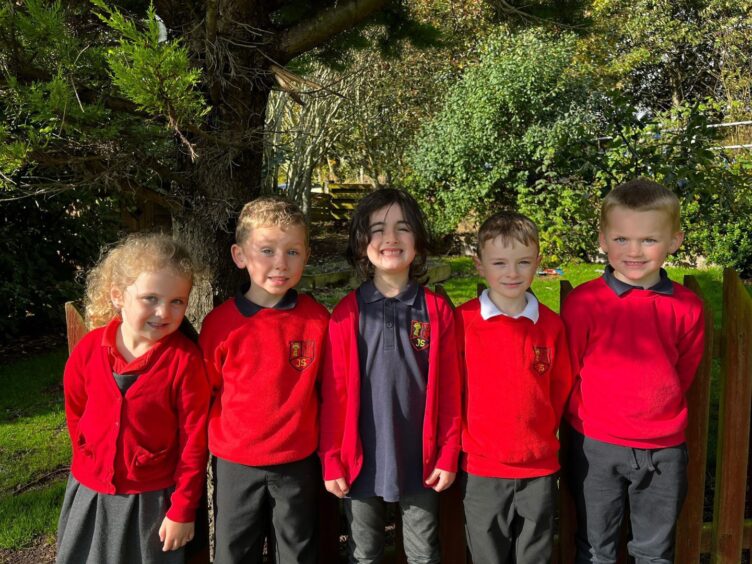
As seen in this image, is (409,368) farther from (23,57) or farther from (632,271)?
(23,57)

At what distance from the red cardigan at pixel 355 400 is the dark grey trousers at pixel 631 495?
53 cm

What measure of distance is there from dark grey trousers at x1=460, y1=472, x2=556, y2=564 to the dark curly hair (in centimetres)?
81

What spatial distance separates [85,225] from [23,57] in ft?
16.5

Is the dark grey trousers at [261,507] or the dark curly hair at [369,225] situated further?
the dark curly hair at [369,225]

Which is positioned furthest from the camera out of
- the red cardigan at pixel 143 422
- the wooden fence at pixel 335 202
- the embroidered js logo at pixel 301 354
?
the wooden fence at pixel 335 202

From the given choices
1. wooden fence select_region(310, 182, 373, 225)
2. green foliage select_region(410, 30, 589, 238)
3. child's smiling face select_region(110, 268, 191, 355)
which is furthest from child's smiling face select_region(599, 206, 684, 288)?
wooden fence select_region(310, 182, 373, 225)

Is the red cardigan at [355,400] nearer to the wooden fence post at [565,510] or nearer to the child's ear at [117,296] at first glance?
the wooden fence post at [565,510]

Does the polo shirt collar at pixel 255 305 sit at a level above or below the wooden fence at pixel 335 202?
below

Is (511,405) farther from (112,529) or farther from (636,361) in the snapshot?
(112,529)

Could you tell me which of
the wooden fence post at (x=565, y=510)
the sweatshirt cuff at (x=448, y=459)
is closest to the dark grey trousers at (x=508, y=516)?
the sweatshirt cuff at (x=448, y=459)

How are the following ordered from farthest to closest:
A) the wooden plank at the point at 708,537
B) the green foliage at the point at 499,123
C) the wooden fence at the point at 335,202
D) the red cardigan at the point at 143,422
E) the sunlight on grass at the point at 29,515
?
the wooden fence at the point at 335,202 < the green foliage at the point at 499,123 < the sunlight on grass at the point at 29,515 < the wooden plank at the point at 708,537 < the red cardigan at the point at 143,422

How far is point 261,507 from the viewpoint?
2.25 meters

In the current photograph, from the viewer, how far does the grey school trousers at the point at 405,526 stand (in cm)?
227

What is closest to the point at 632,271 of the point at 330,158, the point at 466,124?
the point at 466,124
